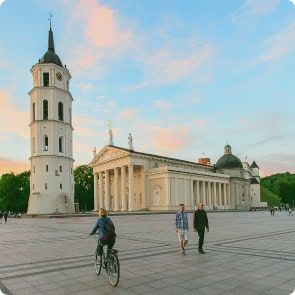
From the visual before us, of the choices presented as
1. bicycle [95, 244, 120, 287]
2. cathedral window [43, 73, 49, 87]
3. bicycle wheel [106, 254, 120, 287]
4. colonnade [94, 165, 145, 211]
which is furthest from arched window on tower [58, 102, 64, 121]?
bicycle wheel [106, 254, 120, 287]

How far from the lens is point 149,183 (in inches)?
3191

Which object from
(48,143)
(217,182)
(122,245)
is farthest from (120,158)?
(122,245)

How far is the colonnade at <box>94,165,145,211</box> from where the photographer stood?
76625mm

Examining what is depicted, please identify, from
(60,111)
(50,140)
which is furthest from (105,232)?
(60,111)

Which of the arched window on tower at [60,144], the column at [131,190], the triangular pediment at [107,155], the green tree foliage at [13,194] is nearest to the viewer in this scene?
the arched window on tower at [60,144]

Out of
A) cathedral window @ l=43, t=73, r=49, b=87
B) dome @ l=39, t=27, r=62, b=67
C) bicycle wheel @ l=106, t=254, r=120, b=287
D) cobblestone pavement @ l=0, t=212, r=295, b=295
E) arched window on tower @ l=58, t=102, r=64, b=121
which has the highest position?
dome @ l=39, t=27, r=62, b=67

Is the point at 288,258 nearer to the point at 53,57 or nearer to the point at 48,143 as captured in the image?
the point at 48,143

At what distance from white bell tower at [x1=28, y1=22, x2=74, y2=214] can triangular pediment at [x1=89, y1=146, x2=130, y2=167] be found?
15.7 m

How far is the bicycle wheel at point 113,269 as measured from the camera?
8.35m

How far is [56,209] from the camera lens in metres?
61.4

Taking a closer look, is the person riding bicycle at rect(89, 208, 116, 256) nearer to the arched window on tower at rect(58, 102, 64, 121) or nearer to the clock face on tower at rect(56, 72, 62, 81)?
the arched window on tower at rect(58, 102, 64, 121)

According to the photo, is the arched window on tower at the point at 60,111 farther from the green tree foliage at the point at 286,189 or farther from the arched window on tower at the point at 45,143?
the green tree foliage at the point at 286,189

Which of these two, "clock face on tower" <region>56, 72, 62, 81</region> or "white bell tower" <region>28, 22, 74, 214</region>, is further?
"clock face on tower" <region>56, 72, 62, 81</region>

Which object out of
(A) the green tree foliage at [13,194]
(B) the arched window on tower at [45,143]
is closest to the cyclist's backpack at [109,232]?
(B) the arched window on tower at [45,143]
